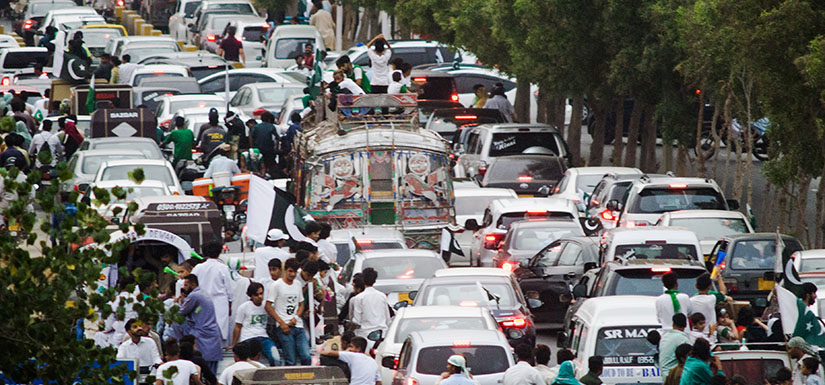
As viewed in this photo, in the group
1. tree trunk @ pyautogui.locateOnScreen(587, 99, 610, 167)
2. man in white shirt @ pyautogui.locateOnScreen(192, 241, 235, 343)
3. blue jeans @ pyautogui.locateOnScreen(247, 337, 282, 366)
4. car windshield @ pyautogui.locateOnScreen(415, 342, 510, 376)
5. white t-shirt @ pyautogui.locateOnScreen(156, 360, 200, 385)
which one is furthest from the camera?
tree trunk @ pyautogui.locateOnScreen(587, 99, 610, 167)

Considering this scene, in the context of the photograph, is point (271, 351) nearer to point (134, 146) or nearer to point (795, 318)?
point (795, 318)

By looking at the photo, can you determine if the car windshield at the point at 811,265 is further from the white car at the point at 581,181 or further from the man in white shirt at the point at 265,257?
the white car at the point at 581,181

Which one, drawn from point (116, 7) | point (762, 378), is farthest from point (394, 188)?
point (116, 7)

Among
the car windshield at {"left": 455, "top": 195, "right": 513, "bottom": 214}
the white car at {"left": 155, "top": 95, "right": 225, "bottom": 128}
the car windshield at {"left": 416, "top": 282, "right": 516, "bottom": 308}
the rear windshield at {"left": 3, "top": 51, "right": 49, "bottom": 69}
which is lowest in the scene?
the rear windshield at {"left": 3, "top": 51, "right": 49, "bottom": 69}

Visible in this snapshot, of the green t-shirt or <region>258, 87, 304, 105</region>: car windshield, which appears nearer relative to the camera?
the green t-shirt

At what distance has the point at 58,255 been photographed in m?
9.10

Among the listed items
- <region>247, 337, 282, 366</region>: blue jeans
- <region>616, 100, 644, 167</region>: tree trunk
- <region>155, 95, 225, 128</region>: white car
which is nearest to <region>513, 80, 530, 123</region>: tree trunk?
<region>616, 100, 644, 167</region>: tree trunk

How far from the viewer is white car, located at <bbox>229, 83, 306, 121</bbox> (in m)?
39.7

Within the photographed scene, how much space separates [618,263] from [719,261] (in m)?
2.62

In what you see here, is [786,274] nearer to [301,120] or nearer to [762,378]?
[762,378]

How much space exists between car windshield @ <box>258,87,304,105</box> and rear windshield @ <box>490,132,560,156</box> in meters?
6.71

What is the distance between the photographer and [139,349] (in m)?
15.5

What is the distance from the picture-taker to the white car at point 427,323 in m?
17.3

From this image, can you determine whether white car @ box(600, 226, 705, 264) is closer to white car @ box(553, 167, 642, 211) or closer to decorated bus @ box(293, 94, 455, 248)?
decorated bus @ box(293, 94, 455, 248)
